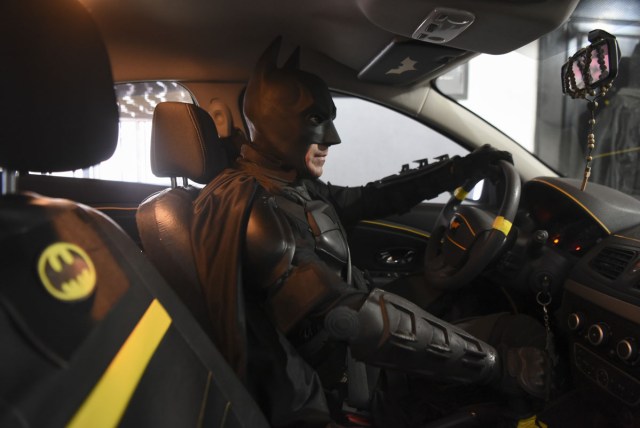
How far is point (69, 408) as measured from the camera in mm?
485

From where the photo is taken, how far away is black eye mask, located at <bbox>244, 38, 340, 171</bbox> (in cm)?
160

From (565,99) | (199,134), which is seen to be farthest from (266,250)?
(565,99)

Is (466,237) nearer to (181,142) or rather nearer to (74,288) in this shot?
(181,142)

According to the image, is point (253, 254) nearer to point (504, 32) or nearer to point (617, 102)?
point (504, 32)

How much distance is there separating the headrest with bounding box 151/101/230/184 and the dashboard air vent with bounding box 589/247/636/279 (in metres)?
1.24

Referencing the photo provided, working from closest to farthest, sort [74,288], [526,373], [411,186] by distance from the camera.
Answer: [74,288] < [526,373] < [411,186]

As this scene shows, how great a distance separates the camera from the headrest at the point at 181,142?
1.53 metres

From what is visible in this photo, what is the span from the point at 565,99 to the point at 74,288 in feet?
13.4

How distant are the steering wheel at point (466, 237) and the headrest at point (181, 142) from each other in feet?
2.96

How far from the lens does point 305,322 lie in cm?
119

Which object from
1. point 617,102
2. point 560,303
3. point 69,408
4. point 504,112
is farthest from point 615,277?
point 504,112

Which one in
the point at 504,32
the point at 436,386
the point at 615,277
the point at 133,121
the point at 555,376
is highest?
the point at 504,32

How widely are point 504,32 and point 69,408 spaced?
5.37 feet

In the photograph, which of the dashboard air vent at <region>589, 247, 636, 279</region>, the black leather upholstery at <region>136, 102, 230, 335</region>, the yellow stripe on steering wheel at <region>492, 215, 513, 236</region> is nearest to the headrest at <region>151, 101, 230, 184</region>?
the black leather upholstery at <region>136, 102, 230, 335</region>
